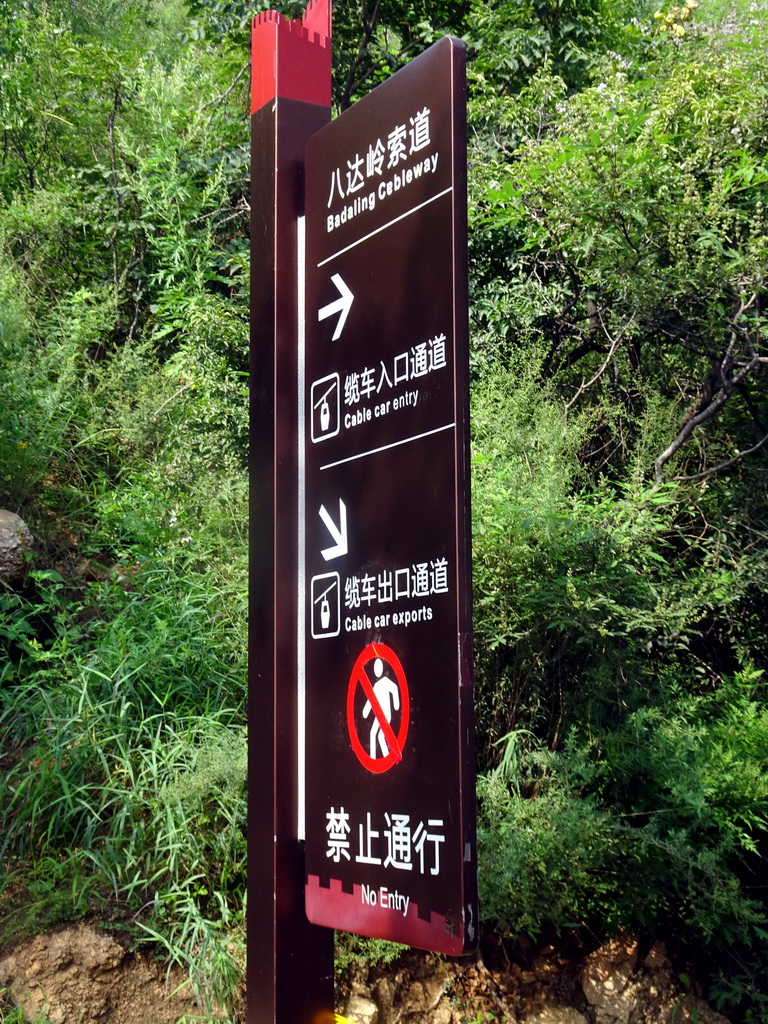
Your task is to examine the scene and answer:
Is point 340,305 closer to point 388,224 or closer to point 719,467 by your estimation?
point 388,224

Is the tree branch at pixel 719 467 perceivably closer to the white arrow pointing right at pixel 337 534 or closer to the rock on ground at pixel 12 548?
the rock on ground at pixel 12 548

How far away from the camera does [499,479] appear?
5418mm

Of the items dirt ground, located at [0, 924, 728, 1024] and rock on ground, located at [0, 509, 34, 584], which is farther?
rock on ground, located at [0, 509, 34, 584]

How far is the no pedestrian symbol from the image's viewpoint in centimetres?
231

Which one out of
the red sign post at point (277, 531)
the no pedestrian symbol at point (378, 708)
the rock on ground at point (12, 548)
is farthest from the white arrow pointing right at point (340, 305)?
the rock on ground at point (12, 548)

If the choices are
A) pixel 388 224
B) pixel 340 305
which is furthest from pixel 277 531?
pixel 388 224

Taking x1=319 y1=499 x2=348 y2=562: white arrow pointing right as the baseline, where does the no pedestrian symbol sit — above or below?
below

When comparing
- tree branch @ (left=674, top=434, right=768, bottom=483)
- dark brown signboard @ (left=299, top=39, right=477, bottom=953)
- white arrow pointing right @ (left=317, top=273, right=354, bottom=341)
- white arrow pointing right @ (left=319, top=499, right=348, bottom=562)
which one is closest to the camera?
dark brown signboard @ (left=299, top=39, right=477, bottom=953)

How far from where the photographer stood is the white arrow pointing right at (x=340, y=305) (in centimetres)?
275

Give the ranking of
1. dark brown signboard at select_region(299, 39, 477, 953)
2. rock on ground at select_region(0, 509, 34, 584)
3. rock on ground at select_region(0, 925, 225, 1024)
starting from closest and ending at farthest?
dark brown signboard at select_region(299, 39, 477, 953), rock on ground at select_region(0, 925, 225, 1024), rock on ground at select_region(0, 509, 34, 584)

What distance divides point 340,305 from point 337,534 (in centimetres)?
65

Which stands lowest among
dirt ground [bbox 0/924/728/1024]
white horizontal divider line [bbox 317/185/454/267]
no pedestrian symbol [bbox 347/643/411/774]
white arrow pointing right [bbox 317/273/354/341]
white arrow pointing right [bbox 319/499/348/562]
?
dirt ground [bbox 0/924/728/1024]

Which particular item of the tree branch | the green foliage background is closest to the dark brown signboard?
the green foliage background

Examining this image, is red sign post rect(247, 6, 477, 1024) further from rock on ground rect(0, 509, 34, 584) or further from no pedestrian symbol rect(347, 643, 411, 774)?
rock on ground rect(0, 509, 34, 584)
